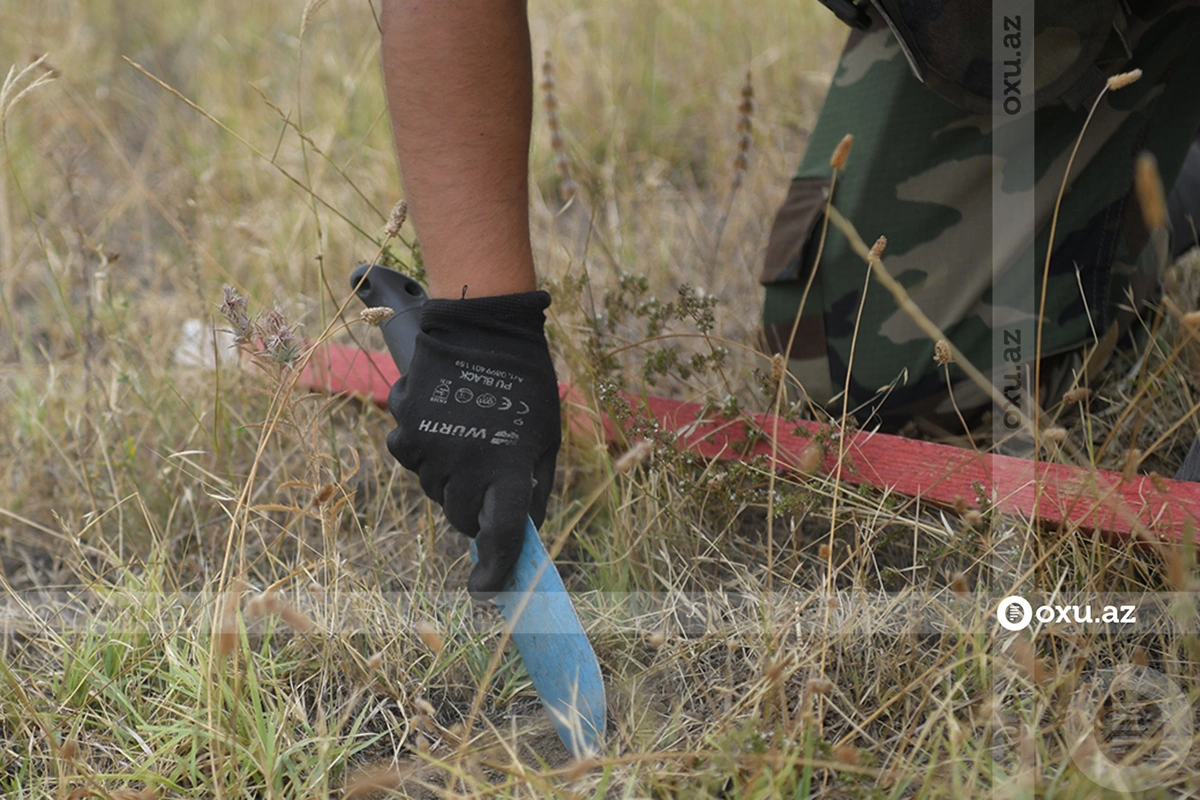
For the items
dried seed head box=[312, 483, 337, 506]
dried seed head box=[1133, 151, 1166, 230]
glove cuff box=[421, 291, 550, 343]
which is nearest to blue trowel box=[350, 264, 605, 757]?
glove cuff box=[421, 291, 550, 343]

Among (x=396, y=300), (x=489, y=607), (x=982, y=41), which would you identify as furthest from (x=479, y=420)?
(x=982, y=41)

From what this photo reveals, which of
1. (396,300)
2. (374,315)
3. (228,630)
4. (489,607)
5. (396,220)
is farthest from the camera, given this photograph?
(489,607)

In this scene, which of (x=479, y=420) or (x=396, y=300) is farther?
(x=396, y=300)

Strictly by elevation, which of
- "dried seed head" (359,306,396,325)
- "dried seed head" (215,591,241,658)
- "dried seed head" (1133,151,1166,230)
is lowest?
"dried seed head" (215,591,241,658)

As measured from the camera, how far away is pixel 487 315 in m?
1.43

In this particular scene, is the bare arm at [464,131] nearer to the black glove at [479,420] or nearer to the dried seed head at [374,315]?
the black glove at [479,420]

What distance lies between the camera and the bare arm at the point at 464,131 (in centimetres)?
138

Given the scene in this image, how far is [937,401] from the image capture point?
6.35ft

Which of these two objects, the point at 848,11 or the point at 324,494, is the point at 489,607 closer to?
the point at 324,494

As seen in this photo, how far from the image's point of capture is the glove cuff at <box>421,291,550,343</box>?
1415 mm

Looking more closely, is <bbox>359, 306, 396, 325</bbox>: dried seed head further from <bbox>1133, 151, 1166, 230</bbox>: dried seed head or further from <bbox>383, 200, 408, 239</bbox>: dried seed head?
<bbox>1133, 151, 1166, 230</bbox>: dried seed head

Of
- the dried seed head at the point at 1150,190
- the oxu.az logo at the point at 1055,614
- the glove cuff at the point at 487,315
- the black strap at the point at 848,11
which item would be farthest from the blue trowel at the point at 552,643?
the black strap at the point at 848,11

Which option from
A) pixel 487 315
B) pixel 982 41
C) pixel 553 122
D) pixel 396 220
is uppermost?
pixel 982 41

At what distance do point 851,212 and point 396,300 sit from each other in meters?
0.96
